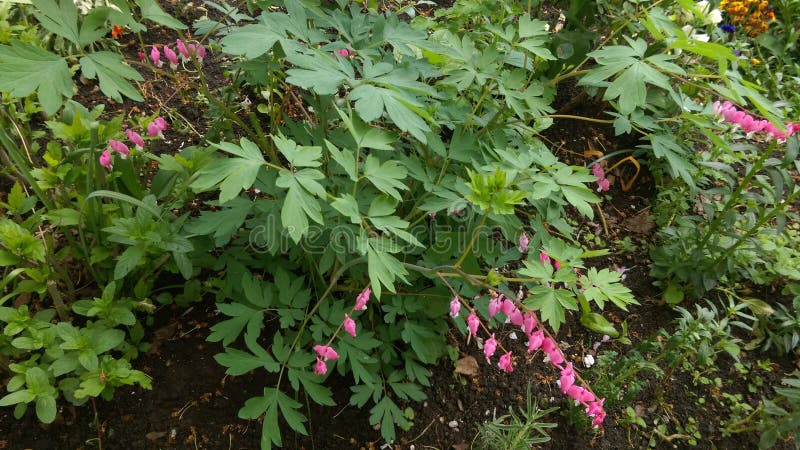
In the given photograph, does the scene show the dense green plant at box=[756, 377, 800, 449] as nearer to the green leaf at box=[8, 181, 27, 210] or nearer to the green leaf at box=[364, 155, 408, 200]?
the green leaf at box=[364, 155, 408, 200]

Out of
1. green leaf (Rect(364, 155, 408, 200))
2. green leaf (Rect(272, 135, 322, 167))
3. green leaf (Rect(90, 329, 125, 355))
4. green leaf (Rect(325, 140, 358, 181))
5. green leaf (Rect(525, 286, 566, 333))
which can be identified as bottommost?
green leaf (Rect(90, 329, 125, 355))

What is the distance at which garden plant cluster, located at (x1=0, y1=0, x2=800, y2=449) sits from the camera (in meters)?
1.52

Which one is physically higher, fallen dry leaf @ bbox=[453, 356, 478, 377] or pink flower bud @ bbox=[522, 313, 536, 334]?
pink flower bud @ bbox=[522, 313, 536, 334]

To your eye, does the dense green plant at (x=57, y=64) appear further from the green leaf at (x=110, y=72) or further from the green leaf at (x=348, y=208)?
the green leaf at (x=348, y=208)

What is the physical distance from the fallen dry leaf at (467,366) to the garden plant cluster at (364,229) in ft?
0.20

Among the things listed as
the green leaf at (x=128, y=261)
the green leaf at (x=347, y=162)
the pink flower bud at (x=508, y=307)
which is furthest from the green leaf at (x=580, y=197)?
the green leaf at (x=128, y=261)

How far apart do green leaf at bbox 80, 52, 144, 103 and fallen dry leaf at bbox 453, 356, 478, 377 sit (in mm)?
1547

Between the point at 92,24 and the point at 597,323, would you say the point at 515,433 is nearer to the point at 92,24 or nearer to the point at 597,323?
the point at 597,323

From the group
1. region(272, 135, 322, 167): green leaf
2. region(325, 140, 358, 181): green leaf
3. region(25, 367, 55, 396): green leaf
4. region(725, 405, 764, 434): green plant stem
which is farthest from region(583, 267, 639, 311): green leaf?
region(25, 367, 55, 396): green leaf

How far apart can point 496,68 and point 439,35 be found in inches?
12.8

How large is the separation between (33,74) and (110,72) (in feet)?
0.56

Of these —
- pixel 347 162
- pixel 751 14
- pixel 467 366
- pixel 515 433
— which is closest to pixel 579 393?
pixel 515 433

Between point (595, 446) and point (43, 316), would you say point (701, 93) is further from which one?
point (43, 316)

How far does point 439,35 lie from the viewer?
2.07m
